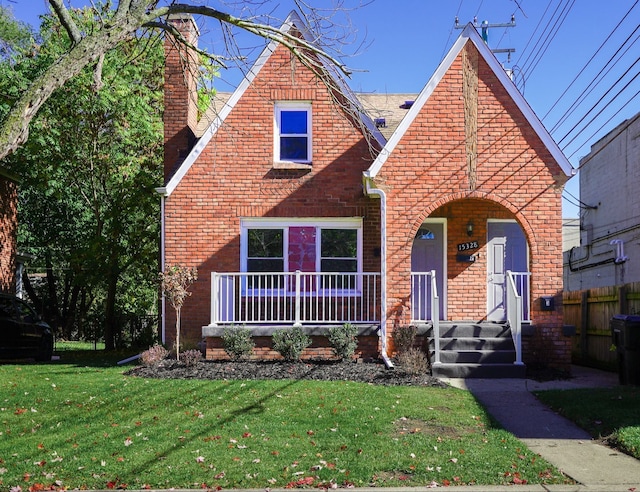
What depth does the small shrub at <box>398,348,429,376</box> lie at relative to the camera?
12185 mm

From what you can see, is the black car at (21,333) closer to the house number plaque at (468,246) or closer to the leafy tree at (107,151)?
the leafy tree at (107,151)

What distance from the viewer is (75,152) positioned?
2003 cm

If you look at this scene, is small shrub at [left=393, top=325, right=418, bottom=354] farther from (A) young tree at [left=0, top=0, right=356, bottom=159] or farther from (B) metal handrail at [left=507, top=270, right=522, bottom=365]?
(A) young tree at [left=0, top=0, right=356, bottom=159]

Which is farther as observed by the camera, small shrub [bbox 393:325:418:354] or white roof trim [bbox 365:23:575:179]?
white roof trim [bbox 365:23:575:179]

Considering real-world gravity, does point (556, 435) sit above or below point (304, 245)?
below

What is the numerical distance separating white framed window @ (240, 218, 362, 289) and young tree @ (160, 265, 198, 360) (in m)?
1.55

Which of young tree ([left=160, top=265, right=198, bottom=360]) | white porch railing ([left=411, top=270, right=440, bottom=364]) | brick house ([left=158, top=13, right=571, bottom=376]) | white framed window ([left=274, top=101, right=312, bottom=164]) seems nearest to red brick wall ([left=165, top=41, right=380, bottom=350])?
brick house ([left=158, top=13, right=571, bottom=376])

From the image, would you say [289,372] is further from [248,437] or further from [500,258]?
[500,258]

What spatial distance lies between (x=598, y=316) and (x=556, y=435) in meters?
7.32

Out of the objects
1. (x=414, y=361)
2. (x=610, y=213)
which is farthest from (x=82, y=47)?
(x=610, y=213)

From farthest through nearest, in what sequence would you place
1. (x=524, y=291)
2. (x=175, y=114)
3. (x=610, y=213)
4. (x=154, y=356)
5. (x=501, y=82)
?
(x=610, y=213), (x=175, y=114), (x=524, y=291), (x=501, y=82), (x=154, y=356)

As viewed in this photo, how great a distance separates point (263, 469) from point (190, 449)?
1.03 meters

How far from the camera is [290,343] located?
12.7 m

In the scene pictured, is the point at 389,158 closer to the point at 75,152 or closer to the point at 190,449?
the point at 190,449
